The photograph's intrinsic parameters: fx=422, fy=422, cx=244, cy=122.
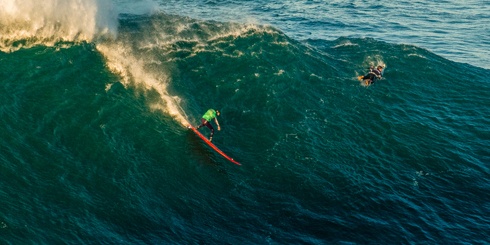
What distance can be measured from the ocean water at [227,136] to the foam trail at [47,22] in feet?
0.39

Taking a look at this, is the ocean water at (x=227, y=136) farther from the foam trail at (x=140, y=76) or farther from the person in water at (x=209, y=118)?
the person in water at (x=209, y=118)

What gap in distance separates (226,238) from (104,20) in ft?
85.1

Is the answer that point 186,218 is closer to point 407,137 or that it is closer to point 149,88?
point 149,88

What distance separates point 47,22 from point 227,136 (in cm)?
1866

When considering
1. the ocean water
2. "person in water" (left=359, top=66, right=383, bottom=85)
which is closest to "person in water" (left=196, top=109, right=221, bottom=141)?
the ocean water

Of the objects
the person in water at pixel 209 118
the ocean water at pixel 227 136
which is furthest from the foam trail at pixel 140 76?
the person in water at pixel 209 118

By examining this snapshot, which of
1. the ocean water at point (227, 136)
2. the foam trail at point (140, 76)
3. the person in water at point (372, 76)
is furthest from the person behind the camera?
the person in water at point (372, 76)

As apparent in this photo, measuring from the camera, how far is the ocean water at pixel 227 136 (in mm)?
21312

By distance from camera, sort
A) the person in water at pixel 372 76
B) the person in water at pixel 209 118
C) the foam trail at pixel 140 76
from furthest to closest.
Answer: the person in water at pixel 372 76 → the foam trail at pixel 140 76 → the person in water at pixel 209 118

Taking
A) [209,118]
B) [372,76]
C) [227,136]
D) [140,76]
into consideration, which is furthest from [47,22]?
[372,76]

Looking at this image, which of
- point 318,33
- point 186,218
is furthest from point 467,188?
point 318,33

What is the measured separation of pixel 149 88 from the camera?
31109 mm

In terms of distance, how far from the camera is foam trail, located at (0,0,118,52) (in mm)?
32969

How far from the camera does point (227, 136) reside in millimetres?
28312
